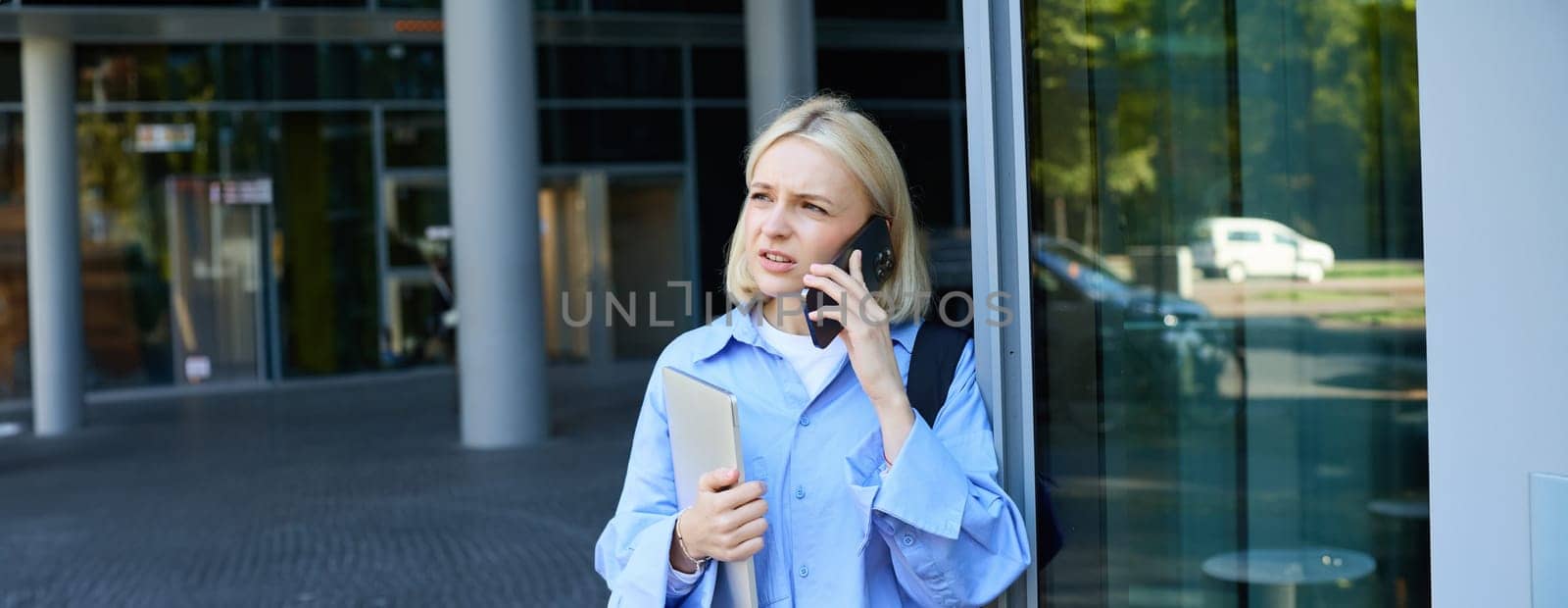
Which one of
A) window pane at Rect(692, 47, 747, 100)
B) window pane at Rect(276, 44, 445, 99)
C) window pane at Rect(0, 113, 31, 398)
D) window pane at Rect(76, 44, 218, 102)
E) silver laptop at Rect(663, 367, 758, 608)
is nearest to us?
silver laptop at Rect(663, 367, 758, 608)

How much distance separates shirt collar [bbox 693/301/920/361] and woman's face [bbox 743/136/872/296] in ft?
0.31

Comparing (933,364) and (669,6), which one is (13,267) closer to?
(669,6)

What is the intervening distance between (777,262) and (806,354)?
0.17m

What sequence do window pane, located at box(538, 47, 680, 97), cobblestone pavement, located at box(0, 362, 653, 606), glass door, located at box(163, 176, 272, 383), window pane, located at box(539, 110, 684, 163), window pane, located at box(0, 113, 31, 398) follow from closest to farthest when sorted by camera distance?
cobblestone pavement, located at box(0, 362, 653, 606) < window pane, located at box(0, 113, 31, 398) < glass door, located at box(163, 176, 272, 383) < window pane, located at box(538, 47, 680, 97) < window pane, located at box(539, 110, 684, 163)

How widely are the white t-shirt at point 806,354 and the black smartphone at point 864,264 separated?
0.05 metres

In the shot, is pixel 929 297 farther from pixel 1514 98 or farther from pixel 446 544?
pixel 446 544

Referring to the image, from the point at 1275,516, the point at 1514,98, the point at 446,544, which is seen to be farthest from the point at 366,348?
the point at 1514,98

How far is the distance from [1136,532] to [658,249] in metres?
19.0

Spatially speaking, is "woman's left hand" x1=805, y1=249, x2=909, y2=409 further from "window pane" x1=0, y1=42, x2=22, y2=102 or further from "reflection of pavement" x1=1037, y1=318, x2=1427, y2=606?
"window pane" x1=0, y1=42, x2=22, y2=102

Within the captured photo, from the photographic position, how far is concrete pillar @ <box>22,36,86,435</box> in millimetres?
14477

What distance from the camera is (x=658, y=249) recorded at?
2202 cm

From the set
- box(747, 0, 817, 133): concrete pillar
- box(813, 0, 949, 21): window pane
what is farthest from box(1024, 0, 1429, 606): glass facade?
box(813, 0, 949, 21): window pane

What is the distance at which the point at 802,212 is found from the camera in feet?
7.39

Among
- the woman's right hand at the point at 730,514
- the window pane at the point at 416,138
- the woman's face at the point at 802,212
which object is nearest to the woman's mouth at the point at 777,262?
the woman's face at the point at 802,212
